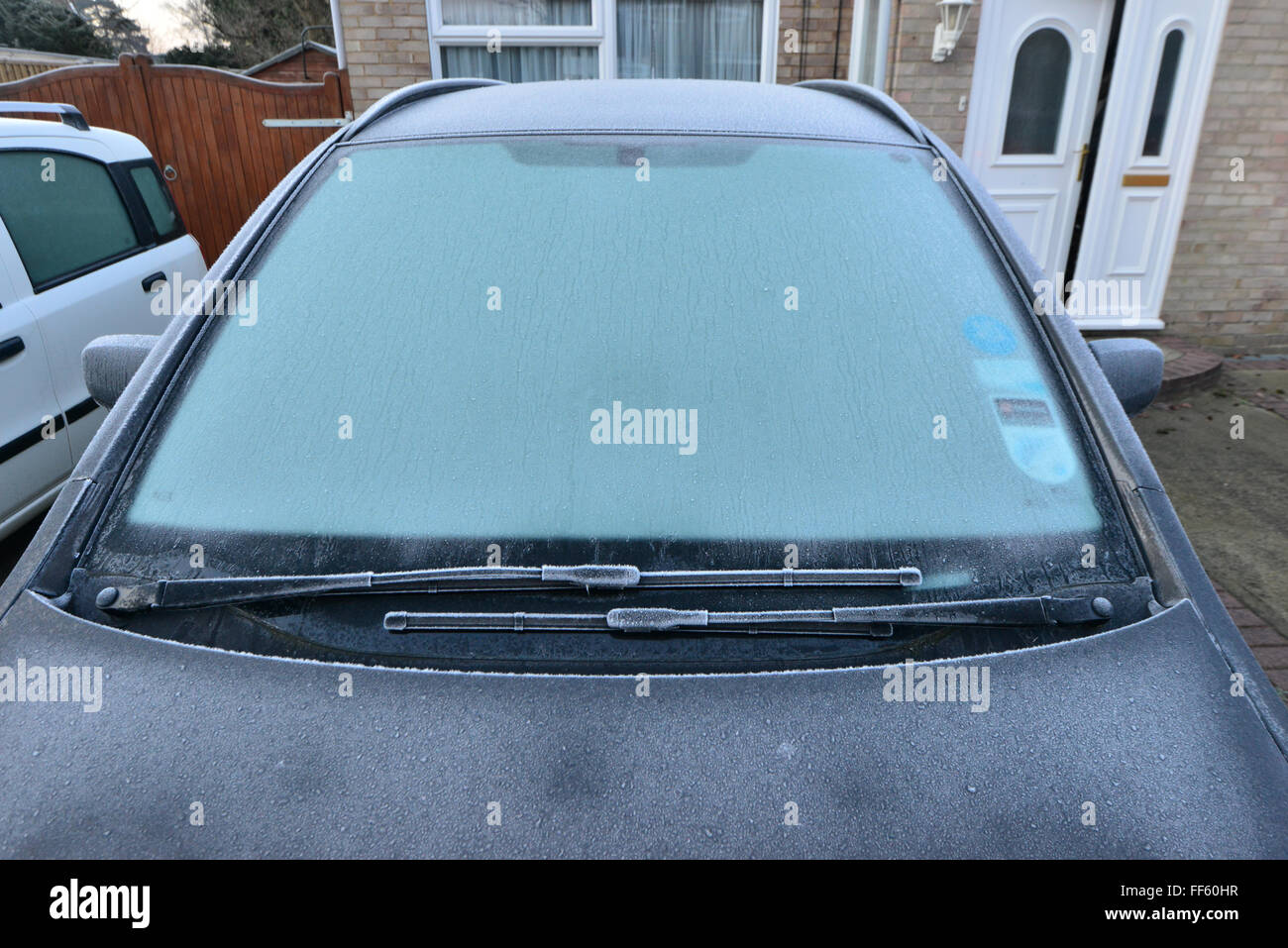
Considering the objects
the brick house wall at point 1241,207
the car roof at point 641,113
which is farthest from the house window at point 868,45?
the car roof at point 641,113


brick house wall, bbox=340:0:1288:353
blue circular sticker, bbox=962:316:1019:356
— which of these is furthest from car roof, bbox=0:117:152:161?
blue circular sticker, bbox=962:316:1019:356

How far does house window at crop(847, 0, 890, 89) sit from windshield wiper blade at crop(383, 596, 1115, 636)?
556 centimetres

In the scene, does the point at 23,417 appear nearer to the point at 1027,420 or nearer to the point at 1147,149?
the point at 1027,420

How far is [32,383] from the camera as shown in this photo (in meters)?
3.42

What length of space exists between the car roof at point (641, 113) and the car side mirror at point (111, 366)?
656 mm

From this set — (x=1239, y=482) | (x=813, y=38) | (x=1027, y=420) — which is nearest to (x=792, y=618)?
(x=1027, y=420)

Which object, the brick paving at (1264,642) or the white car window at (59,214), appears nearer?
the brick paving at (1264,642)

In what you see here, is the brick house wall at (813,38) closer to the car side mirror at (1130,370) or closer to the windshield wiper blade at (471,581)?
the car side mirror at (1130,370)

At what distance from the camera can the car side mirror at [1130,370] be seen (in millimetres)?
1747

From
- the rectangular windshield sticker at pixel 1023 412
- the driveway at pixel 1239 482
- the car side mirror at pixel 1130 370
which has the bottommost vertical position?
the driveway at pixel 1239 482

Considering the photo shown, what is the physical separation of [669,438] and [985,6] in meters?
5.62

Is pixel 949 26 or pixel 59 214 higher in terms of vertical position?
pixel 949 26

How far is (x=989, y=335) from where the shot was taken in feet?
4.95

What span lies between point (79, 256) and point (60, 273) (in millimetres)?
212
